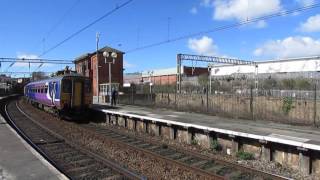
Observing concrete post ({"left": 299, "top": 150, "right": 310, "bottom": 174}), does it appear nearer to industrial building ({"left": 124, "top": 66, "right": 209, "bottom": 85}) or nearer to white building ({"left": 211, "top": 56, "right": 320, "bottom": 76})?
white building ({"left": 211, "top": 56, "right": 320, "bottom": 76})

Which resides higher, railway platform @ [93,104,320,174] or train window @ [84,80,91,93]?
train window @ [84,80,91,93]

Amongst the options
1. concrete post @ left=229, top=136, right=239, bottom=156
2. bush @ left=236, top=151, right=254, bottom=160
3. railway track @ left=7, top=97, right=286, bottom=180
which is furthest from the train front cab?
bush @ left=236, top=151, right=254, bottom=160

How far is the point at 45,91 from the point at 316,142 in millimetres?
23984

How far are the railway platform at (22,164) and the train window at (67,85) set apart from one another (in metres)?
12.0

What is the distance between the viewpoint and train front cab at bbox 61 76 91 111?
27234 millimetres

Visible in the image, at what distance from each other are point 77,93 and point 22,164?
1684 cm

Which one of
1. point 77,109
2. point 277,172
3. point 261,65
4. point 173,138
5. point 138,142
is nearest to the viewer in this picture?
point 277,172

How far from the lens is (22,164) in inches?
440

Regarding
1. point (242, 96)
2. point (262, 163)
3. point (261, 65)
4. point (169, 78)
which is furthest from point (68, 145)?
point (169, 78)

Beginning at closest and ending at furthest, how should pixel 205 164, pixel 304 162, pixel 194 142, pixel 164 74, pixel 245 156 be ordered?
pixel 304 162, pixel 205 164, pixel 245 156, pixel 194 142, pixel 164 74

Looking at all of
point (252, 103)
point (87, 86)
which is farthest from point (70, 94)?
point (252, 103)

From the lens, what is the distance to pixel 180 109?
28.7 meters

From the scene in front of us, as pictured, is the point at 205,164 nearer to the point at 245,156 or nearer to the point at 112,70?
the point at 245,156

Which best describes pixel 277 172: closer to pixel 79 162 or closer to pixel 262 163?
pixel 262 163
